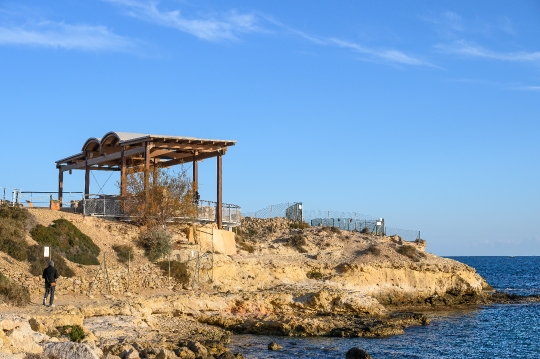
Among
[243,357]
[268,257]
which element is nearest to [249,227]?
[268,257]

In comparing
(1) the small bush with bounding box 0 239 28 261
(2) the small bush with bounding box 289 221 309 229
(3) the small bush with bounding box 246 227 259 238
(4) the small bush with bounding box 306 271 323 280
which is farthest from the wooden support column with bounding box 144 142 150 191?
(2) the small bush with bounding box 289 221 309 229

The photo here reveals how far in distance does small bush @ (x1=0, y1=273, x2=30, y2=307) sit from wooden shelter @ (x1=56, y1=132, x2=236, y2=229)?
14.0 m

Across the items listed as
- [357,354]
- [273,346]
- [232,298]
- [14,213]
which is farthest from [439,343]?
[14,213]

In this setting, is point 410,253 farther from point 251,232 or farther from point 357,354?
point 357,354

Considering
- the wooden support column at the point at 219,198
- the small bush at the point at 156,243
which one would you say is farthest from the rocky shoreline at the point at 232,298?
the wooden support column at the point at 219,198

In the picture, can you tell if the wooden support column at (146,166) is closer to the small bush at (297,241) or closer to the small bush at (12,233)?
the small bush at (12,233)

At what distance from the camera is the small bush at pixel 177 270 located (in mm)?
30172

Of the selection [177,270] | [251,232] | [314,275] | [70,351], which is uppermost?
[251,232]

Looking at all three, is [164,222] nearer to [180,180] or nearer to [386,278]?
[180,180]

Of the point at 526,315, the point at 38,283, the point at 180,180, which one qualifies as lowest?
the point at 526,315

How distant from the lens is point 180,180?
38.1 meters

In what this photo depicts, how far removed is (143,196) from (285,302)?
1059cm

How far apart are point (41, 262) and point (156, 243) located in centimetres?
637

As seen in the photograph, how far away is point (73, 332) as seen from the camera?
62.6 ft
